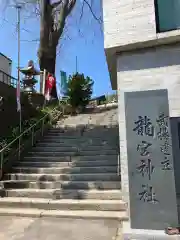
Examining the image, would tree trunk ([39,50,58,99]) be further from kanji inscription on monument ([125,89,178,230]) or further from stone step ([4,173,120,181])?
kanji inscription on monument ([125,89,178,230])

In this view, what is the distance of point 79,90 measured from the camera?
57.8 ft

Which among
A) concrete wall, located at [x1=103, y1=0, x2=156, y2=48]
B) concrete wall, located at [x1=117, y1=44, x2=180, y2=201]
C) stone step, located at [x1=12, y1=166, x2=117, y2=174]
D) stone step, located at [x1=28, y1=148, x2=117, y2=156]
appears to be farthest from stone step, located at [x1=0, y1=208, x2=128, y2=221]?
concrete wall, located at [x1=103, y1=0, x2=156, y2=48]

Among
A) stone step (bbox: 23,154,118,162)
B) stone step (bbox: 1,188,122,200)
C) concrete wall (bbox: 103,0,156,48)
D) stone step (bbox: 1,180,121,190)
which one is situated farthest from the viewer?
stone step (bbox: 23,154,118,162)

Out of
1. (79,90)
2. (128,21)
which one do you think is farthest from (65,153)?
(79,90)

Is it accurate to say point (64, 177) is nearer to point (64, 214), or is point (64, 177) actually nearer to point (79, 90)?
point (64, 214)

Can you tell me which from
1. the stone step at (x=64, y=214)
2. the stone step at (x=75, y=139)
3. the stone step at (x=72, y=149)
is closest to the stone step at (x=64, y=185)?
the stone step at (x=64, y=214)

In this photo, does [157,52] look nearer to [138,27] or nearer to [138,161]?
[138,27]

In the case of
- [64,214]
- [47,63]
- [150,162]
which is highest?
[47,63]

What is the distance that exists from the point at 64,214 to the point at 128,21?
4483mm

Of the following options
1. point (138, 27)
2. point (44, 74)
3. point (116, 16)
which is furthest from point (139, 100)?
point (44, 74)

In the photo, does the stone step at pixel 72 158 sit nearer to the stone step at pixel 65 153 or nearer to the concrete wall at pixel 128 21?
the stone step at pixel 65 153

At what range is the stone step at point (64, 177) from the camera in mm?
8008

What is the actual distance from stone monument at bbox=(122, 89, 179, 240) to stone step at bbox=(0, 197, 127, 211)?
74.2 inches

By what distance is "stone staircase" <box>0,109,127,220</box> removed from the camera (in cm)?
680
